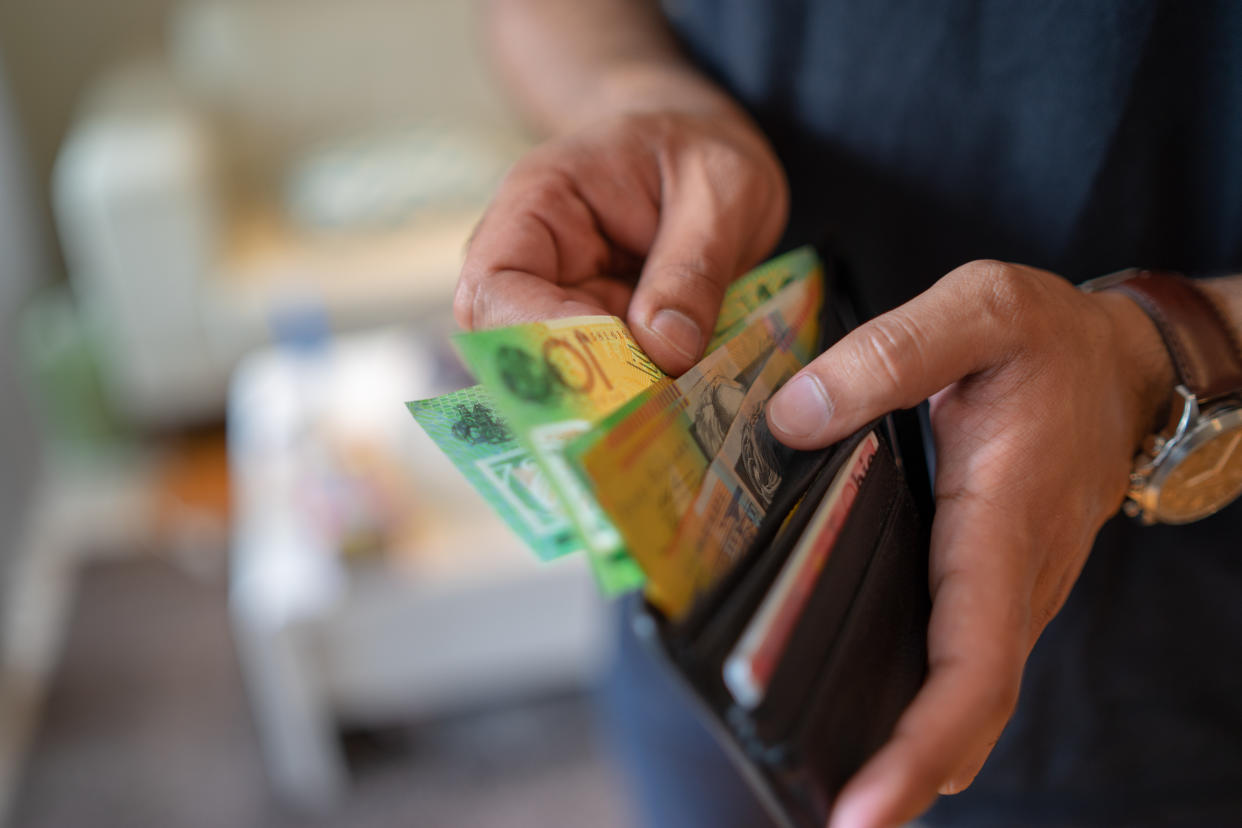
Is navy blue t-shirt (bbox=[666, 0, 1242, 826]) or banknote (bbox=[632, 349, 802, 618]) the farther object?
navy blue t-shirt (bbox=[666, 0, 1242, 826])

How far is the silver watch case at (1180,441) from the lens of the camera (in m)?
0.47

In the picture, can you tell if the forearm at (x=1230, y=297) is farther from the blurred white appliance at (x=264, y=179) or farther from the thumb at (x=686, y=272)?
the blurred white appliance at (x=264, y=179)

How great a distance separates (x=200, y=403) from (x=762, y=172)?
2496mm

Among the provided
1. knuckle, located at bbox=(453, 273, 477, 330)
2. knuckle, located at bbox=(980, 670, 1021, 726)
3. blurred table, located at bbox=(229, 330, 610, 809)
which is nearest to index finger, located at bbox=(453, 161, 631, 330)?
knuckle, located at bbox=(453, 273, 477, 330)

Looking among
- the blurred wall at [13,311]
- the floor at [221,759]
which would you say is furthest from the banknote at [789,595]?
the blurred wall at [13,311]

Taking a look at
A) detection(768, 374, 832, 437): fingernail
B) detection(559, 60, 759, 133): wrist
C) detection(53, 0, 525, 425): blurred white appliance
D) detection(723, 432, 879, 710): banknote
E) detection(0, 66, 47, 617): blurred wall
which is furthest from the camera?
detection(53, 0, 525, 425): blurred white appliance

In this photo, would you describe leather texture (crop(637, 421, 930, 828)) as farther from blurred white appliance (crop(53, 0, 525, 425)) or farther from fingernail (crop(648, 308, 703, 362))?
blurred white appliance (crop(53, 0, 525, 425))

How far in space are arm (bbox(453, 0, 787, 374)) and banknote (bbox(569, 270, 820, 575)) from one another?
27mm

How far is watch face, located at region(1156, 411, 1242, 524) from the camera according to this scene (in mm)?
474

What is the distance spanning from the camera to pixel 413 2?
9.90 feet

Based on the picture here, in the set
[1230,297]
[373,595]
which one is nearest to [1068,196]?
[1230,297]

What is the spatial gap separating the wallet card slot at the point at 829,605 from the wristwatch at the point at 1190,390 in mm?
167

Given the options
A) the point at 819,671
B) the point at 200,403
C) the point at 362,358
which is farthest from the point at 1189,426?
the point at 200,403

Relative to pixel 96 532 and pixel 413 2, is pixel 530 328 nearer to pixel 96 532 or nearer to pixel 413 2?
pixel 96 532
